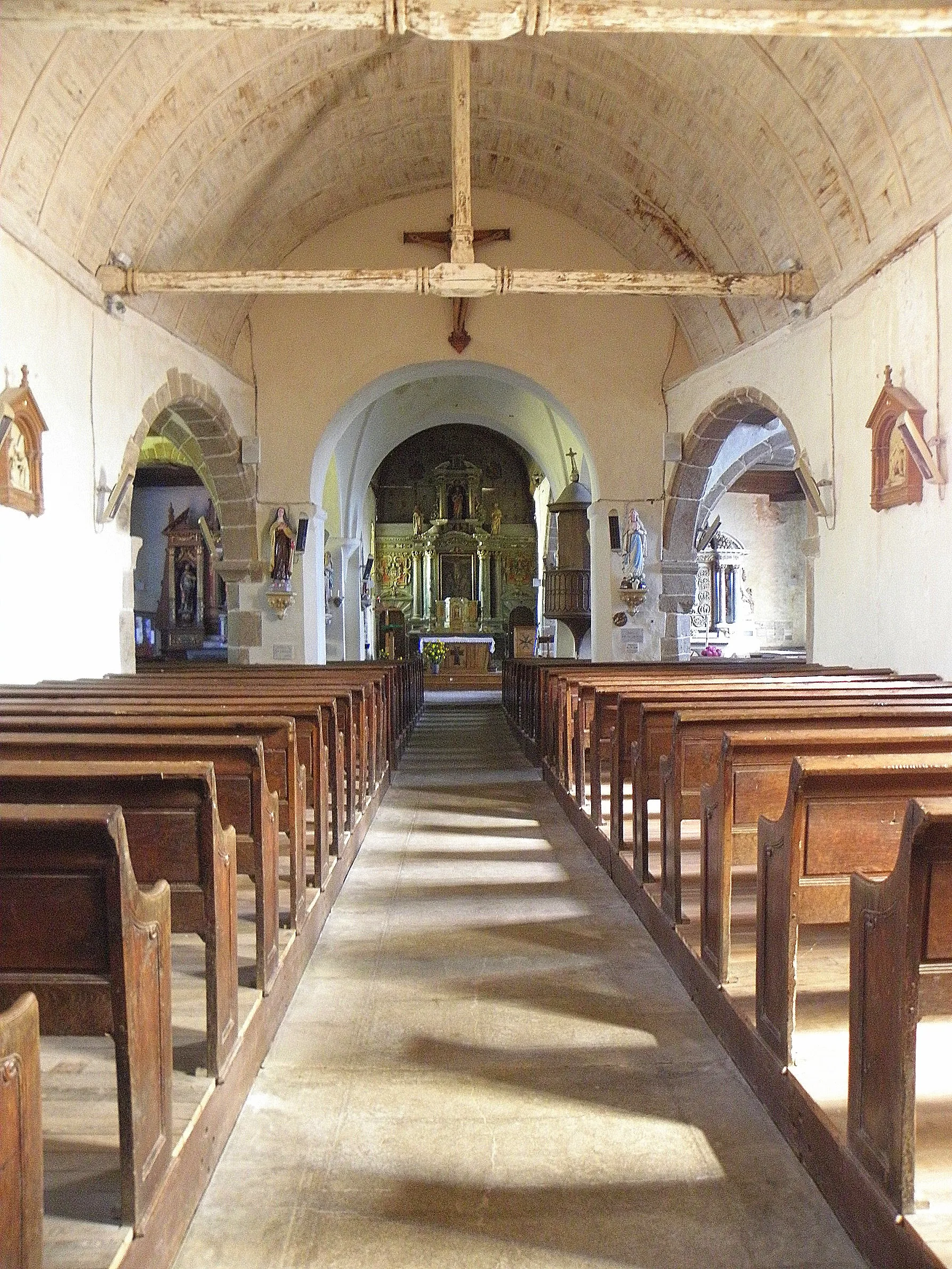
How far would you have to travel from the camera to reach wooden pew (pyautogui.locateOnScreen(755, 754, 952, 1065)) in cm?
253

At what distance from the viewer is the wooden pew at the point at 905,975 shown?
185 cm

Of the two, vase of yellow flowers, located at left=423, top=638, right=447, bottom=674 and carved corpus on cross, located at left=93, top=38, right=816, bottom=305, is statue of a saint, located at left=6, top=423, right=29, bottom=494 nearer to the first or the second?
carved corpus on cross, located at left=93, top=38, right=816, bottom=305

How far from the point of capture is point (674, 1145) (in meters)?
2.47

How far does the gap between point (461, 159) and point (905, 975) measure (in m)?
7.42

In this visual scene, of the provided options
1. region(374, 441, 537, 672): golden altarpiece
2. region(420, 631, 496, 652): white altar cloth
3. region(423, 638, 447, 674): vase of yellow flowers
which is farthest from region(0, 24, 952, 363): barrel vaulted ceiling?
region(374, 441, 537, 672): golden altarpiece

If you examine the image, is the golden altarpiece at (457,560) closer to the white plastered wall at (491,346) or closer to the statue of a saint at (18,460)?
the white plastered wall at (491,346)

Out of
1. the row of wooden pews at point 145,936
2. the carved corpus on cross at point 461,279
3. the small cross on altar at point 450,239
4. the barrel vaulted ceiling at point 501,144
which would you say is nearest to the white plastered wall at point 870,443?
the barrel vaulted ceiling at point 501,144

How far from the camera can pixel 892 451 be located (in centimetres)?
749

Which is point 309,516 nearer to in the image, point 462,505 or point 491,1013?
point 491,1013

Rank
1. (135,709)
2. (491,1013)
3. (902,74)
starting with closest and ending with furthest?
(491,1013) → (135,709) → (902,74)

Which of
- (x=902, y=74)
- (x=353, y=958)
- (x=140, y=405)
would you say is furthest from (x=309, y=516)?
(x=353, y=958)

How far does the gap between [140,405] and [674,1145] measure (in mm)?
8662

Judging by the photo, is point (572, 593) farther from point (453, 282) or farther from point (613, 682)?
point (613, 682)

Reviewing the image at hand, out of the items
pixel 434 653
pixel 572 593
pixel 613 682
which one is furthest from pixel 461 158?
pixel 434 653
